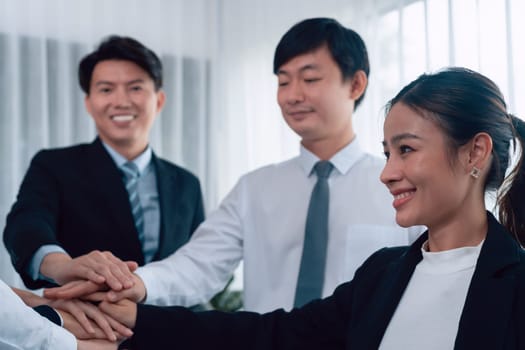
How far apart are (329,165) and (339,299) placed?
55 cm

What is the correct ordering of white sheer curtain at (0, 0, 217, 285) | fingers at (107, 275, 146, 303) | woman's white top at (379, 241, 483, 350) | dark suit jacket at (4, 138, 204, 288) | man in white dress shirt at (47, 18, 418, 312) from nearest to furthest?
woman's white top at (379, 241, 483, 350), fingers at (107, 275, 146, 303), man in white dress shirt at (47, 18, 418, 312), dark suit jacket at (4, 138, 204, 288), white sheer curtain at (0, 0, 217, 285)

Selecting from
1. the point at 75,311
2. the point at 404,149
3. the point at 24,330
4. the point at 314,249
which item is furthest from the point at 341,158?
the point at 24,330

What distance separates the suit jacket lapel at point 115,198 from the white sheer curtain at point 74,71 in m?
1.19

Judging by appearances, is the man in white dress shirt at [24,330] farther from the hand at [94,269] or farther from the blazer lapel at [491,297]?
the blazer lapel at [491,297]

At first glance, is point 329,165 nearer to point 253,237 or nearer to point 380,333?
point 253,237

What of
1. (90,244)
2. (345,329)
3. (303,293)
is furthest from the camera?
(90,244)

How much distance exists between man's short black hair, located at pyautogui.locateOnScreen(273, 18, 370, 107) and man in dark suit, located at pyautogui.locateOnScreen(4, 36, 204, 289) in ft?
2.03

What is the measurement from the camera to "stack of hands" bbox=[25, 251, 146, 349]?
168 centimetres

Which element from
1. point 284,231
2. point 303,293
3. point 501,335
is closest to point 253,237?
point 284,231

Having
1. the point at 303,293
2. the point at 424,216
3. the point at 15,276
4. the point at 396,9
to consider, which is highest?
the point at 396,9

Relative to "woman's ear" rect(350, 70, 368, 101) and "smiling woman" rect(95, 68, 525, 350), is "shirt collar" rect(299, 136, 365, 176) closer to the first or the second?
"woman's ear" rect(350, 70, 368, 101)

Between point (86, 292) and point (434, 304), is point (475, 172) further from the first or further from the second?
point (86, 292)

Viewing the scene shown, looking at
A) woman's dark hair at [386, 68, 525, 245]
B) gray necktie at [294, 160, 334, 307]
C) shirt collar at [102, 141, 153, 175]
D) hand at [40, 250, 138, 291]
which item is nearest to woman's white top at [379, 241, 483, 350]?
woman's dark hair at [386, 68, 525, 245]

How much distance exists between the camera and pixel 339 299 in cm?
161
